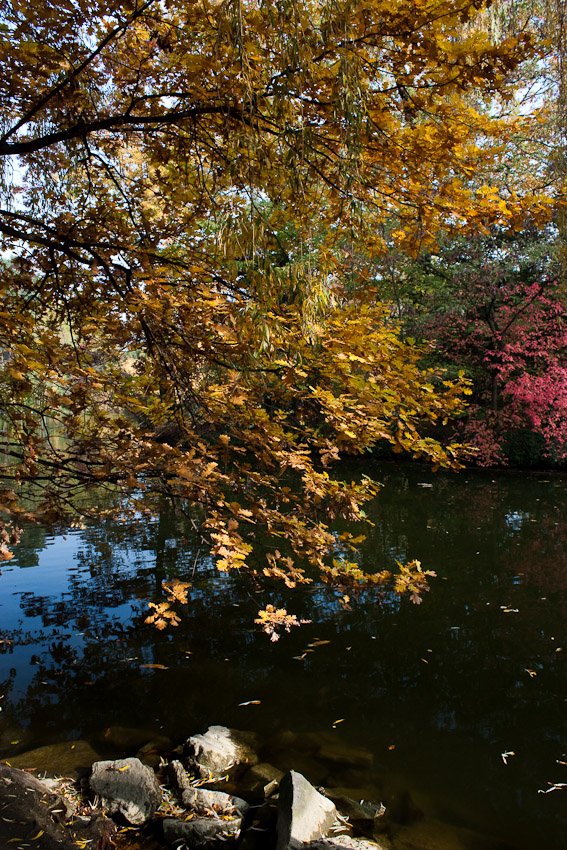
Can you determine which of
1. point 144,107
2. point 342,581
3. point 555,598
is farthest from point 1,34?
point 555,598

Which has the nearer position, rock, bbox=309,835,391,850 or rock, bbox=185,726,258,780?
rock, bbox=309,835,391,850

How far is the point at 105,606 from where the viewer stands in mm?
5617

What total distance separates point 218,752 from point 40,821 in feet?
3.26

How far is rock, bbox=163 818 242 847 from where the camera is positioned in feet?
8.30

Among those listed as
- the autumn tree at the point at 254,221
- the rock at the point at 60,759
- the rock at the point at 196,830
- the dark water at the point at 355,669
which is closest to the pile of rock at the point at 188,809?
the rock at the point at 196,830

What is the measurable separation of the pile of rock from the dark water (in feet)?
1.21

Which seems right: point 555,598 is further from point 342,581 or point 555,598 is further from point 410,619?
point 342,581

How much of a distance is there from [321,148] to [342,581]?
239 cm

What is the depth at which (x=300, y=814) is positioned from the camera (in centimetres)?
251

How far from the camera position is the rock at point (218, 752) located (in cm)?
306

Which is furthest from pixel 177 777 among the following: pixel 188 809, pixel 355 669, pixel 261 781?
pixel 355 669

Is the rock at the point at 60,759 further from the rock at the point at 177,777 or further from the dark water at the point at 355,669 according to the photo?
the rock at the point at 177,777

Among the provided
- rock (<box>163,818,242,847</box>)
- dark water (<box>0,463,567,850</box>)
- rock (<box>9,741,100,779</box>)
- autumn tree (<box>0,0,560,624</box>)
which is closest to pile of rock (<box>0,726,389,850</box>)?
rock (<box>163,818,242,847</box>)

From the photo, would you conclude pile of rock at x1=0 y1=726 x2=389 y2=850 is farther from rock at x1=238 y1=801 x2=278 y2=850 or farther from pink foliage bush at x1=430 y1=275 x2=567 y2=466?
pink foliage bush at x1=430 y1=275 x2=567 y2=466
